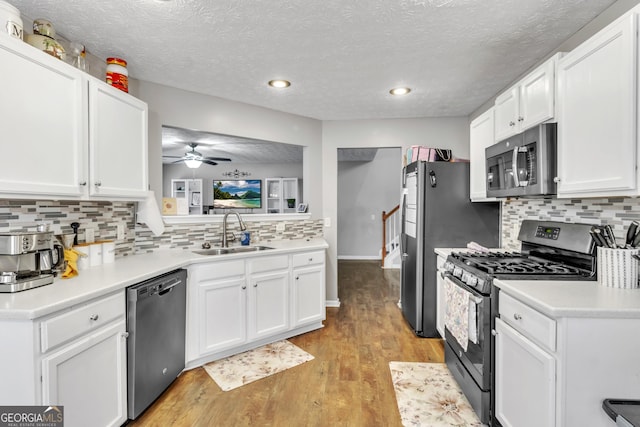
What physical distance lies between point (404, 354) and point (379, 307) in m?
1.29

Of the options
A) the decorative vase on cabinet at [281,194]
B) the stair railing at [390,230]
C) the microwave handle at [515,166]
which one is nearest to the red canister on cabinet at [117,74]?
the microwave handle at [515,166]

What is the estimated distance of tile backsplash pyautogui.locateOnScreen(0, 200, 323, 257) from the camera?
1.84 metres

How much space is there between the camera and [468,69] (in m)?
2.55

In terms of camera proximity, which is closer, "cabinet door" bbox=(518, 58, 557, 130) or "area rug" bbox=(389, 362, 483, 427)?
"cabinet door" bbox=(518, 58, 557, 130)

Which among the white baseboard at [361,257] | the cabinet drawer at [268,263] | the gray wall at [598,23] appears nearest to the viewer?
the gray wall at [598,23]

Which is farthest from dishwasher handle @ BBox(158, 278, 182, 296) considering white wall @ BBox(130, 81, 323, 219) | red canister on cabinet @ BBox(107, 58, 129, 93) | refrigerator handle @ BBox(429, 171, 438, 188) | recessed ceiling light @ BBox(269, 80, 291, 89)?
refrigerator handle @ BBox(429, 171, 438, 188)

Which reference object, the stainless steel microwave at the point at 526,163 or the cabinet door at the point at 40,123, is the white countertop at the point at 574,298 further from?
the cabinet door at the point at 40,123

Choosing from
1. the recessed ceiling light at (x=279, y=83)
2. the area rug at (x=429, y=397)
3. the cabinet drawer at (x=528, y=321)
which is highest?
the recessed ceiling light at (x=279, y=83)

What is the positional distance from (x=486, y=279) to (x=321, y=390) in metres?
1.35

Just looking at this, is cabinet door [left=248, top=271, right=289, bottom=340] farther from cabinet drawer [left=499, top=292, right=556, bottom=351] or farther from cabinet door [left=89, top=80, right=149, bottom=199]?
cabinet drawer [left=499, top=292, right=556, bottom=351]

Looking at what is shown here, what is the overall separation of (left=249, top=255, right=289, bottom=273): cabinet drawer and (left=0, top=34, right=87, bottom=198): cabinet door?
1358mm

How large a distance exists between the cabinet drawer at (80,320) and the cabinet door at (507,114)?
2.71 metres

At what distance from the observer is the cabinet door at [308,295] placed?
312 cm

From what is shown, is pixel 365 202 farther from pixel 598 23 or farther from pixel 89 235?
pixel 89 235
